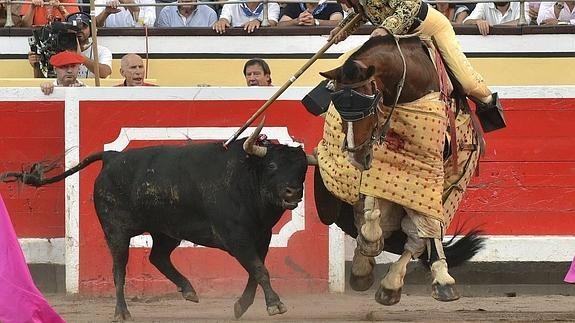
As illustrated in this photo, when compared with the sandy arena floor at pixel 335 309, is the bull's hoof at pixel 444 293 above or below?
above

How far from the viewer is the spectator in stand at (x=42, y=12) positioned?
32.9 feet

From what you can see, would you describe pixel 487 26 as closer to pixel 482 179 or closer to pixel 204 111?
pixel 482 179

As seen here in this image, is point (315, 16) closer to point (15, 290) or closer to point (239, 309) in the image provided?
point (239, 309)

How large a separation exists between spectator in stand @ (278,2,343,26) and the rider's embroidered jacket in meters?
3.87

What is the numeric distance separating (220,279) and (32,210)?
4.29ft

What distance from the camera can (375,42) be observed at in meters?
6.04

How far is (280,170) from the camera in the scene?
6.86 meters

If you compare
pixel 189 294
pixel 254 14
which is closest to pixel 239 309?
pixel 189 294

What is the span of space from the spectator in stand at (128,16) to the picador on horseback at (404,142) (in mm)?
3988

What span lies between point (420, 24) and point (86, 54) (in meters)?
4.20

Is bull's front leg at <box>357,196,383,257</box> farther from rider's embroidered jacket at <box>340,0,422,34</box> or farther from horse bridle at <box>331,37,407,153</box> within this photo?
rider's embroidered jacket at <box>340,0,422,34</box>

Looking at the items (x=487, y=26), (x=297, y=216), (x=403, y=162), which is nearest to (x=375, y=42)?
(x=403, y=162)

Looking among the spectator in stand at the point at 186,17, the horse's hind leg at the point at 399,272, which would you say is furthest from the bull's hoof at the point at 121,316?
the spectator in stand at the point at 186,17

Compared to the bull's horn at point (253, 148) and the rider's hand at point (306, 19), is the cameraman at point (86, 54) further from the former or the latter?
the bull's horn at point (253, 148)
